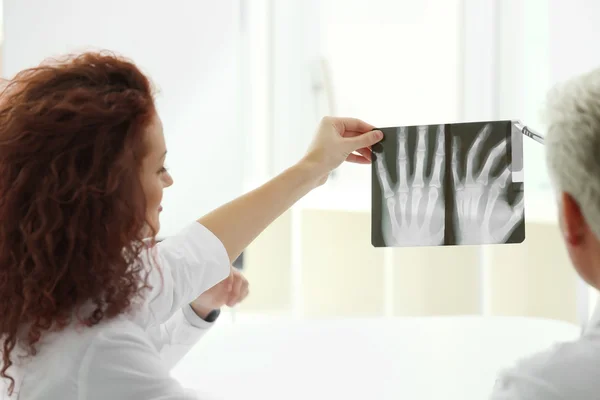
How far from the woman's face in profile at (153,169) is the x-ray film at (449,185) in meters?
0.48

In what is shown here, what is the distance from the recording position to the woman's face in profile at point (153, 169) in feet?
3.25

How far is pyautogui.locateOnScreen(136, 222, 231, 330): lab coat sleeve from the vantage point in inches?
41.2

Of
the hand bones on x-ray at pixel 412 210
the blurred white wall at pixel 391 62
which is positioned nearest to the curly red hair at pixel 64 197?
the hand bones on x-ray at pixel 412 210

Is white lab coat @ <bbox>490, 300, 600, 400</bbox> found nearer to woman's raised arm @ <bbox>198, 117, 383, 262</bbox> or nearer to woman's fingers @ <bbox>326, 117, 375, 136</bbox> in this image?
woman's raised arm @ <bbox>198, 117, 383, 262</bbox>

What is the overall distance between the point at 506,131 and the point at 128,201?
2.36 ft

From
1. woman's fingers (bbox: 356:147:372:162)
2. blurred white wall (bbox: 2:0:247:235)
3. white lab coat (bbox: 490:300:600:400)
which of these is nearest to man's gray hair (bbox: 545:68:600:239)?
white lab coat (bbox: 490:300:600:400)

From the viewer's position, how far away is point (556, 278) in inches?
95.2

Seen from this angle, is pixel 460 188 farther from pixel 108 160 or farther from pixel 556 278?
pixel 556 278

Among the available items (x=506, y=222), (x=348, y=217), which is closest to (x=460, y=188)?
(x=506, y=222)

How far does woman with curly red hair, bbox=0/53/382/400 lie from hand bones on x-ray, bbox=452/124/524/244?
624mm

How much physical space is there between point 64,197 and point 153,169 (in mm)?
138

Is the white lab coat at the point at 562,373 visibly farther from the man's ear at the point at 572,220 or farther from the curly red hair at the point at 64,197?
the curly red hair at the point at 64,197

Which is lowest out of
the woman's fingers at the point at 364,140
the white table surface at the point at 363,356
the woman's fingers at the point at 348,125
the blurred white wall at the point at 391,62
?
the white table surface at the point at 363,356

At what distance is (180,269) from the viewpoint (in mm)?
1081
